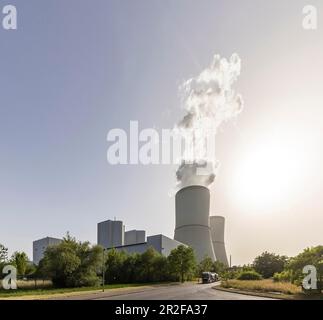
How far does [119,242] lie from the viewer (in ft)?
438

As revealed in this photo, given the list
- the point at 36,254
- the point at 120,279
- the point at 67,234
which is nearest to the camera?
the point at 67,234

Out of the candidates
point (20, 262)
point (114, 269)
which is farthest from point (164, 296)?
point (20, 262)

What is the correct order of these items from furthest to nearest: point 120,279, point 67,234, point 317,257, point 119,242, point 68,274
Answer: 1. point 119,242
2. point 120,279
3. point 67,234
4. point 68,274
5. point 317,257

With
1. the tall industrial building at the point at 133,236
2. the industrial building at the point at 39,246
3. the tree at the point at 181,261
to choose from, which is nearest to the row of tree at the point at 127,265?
the tree at the point at 181,261

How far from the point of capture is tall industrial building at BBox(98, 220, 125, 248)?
13375cm

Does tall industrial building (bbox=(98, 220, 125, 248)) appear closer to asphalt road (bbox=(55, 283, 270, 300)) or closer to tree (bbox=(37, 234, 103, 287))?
tree (bbox=(37, 234, 103, 287))

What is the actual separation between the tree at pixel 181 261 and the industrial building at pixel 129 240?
1930 cm

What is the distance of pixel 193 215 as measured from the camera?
82.5 meters

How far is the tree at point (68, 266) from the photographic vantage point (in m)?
46.3

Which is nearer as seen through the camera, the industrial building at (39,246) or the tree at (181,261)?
the tree at (181,261)

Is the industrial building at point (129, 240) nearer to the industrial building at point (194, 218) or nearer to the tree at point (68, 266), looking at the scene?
the industrial building at point (194, 218)

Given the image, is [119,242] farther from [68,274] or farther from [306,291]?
[306,291]
